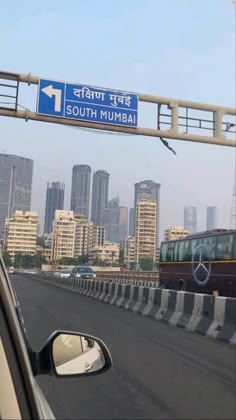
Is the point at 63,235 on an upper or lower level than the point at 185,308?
upper

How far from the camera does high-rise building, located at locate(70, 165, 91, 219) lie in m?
83.7

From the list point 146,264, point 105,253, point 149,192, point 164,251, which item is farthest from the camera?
point 105,253

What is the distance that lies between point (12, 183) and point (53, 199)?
64647 millimetres

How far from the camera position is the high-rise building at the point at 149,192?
7619cm

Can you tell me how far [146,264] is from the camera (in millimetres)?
81000

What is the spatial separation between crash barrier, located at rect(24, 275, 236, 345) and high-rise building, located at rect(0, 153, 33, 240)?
4.34 m

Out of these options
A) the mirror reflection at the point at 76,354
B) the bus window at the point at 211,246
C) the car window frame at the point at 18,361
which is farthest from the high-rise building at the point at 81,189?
the car window frame at the point at 18,361

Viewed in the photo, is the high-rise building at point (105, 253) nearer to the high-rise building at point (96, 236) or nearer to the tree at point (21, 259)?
the high-rise building at point (96, 236)

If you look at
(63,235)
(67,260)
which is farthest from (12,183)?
(67,260)

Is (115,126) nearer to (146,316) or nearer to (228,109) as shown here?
(228,109)

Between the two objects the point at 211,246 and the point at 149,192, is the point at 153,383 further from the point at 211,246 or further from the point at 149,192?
the point at 149,192

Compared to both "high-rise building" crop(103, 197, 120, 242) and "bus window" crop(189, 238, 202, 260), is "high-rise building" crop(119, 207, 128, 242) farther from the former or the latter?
"bus window" crop(189, 238, 202, 260)

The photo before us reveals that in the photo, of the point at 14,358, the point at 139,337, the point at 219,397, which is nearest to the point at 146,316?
the point at 139,337

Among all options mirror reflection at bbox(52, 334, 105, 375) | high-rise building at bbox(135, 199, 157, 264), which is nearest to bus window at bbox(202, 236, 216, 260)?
mirror reflection at bbox(52, 334, 105, 375)
